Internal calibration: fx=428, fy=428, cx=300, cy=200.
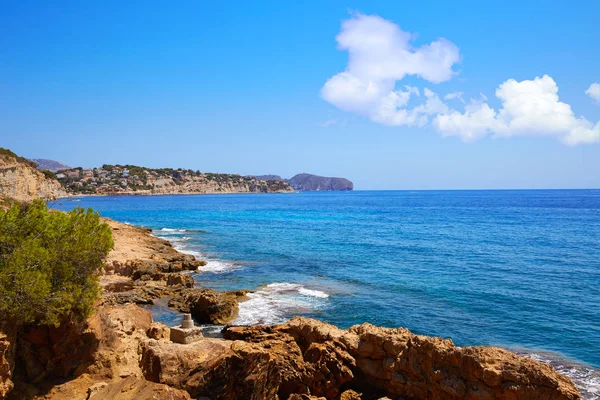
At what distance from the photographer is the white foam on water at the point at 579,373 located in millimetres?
16500

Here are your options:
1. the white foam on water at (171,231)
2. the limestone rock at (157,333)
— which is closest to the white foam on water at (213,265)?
the white foam on water at (171,231)

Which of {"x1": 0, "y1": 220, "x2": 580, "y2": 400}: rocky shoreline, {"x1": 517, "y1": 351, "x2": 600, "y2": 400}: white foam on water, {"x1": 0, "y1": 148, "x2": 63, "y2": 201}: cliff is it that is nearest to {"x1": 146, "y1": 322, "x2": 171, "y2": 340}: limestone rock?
{"x1": 0, "y1": 220, "x2": 580, "y2": 400}: rocky shoreline

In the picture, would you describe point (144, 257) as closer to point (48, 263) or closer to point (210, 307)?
point (210, 307)

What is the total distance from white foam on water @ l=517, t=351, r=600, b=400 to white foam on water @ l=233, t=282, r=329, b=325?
42.4ft

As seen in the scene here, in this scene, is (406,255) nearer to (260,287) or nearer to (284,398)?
(260,287)

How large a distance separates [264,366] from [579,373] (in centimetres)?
1427

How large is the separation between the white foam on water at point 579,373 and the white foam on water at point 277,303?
42.4ft

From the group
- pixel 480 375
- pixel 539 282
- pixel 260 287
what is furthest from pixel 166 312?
pixel 539 282

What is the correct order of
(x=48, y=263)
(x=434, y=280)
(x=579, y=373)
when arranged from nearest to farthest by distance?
1. (x=48, y=263)
2. (x=579, y=373)
3. (x=434, y=280)

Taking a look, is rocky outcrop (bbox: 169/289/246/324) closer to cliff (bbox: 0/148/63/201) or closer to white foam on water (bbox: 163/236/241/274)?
white foam on water (bbox: 163/236/241/274)

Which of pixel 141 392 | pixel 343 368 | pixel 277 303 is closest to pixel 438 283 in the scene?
pixel 277 303

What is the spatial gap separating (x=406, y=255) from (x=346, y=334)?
32034 mm

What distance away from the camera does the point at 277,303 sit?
2916 cm

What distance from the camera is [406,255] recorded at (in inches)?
1849
